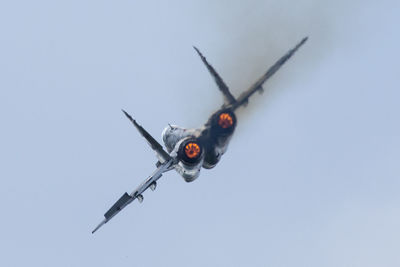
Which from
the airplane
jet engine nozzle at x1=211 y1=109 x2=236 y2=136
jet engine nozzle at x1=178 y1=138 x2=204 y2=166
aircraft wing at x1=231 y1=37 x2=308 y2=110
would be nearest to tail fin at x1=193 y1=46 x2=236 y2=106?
the airplane

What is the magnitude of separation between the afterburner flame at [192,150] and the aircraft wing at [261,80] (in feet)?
12.9

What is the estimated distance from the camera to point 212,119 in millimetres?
72438

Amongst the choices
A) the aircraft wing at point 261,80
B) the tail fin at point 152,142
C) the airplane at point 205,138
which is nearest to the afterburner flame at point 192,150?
the airplane at point 205,138

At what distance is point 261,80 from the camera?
73812 millimetres

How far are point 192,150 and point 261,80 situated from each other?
711 cm

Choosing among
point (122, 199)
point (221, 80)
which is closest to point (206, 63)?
point (221, 80)

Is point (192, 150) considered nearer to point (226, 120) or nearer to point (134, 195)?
point (226, 120)

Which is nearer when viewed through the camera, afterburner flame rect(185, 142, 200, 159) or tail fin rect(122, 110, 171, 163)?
afterburner flame rect(185, 142, 200, 159)

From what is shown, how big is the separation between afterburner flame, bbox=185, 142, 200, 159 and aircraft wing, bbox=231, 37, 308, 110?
394cm

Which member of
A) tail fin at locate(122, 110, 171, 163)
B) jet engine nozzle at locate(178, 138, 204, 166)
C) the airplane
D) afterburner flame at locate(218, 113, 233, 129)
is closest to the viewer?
afterburner flame at locate(218, 113, 233, 129)

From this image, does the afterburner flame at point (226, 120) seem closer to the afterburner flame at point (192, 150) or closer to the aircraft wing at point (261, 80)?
the aircraft wing at point (261, 80)

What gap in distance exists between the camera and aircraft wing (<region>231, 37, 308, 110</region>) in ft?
239

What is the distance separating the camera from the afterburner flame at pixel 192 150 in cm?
7281

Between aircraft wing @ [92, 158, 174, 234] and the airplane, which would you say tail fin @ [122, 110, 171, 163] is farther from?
aircraft wing @ [92, 158, 174, 234]
